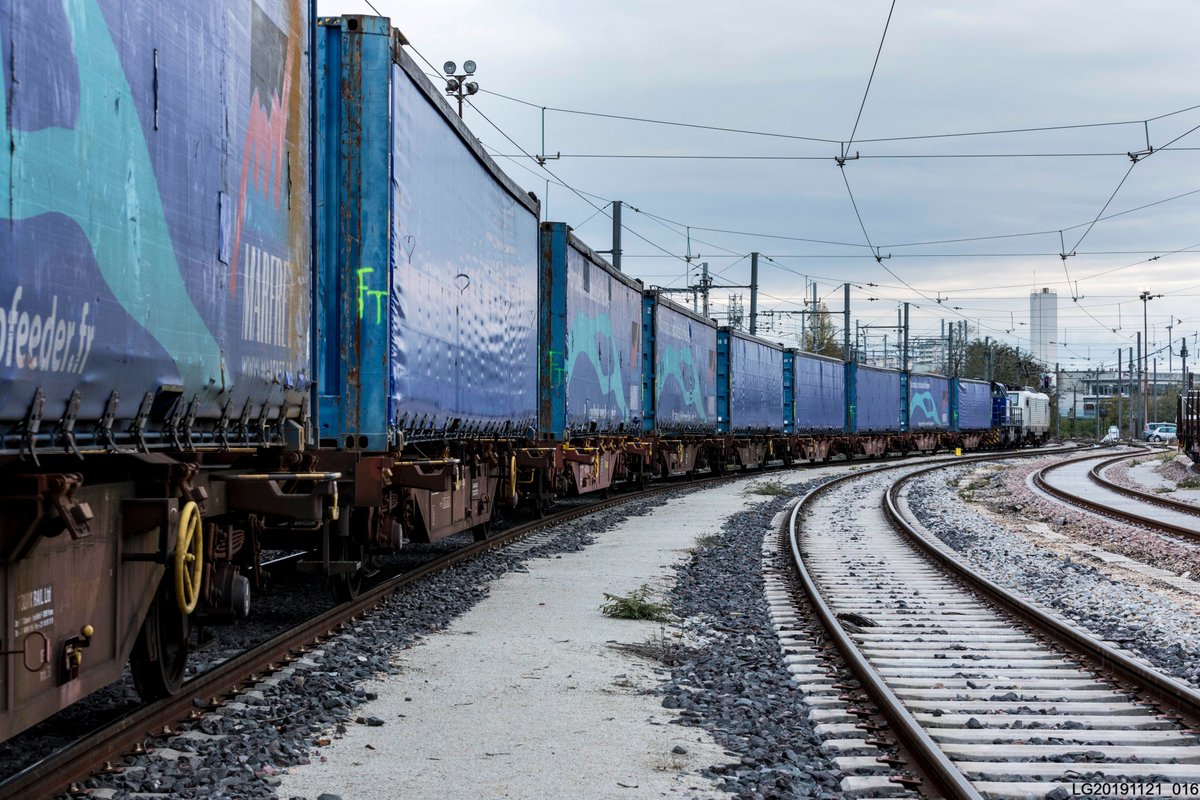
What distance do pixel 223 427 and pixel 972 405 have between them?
2477 inches

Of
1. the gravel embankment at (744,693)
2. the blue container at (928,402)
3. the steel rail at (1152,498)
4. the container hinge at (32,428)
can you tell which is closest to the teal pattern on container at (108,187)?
the container hinge at (32,428)

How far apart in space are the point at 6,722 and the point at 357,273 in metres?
5.12

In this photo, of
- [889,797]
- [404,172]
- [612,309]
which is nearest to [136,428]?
[889,797]

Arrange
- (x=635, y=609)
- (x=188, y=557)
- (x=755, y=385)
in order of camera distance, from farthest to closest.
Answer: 1. (x=755, y=385)
2. (x=635, y=609)
3. (x=188, y=557)

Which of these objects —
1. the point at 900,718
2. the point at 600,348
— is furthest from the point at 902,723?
the point at 600,348

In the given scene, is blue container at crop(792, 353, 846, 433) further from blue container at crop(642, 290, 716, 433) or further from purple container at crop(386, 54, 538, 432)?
purple container at crop(386, 54, 538, 432)

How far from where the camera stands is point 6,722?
4.04 m

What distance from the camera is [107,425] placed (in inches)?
181

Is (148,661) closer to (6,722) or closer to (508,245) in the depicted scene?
(6,722)

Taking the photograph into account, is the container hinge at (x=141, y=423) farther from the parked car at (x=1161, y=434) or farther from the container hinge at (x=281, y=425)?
the parked car at (x=1161, y=434)

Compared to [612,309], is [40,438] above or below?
below

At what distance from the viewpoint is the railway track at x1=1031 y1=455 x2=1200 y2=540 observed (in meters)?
19.6

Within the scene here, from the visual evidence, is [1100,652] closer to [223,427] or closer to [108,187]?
[223,427]

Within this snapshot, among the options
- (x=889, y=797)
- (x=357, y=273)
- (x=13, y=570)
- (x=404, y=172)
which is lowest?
(x=889, y=797)
